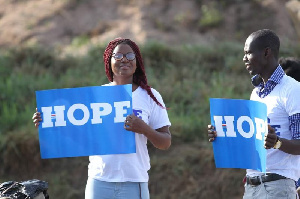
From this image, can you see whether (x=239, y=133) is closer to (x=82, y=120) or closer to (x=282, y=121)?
(x=282, y=121)

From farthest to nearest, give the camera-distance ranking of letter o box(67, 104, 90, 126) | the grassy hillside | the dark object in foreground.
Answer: the grassy hillside, letter o box(67, 104, 90, 126), the dark object in foreground

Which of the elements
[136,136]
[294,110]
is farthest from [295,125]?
[136,136]

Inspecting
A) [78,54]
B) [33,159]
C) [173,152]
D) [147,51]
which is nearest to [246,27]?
[147,51]

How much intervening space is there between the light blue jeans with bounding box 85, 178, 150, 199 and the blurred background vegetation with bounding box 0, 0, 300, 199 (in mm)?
3469

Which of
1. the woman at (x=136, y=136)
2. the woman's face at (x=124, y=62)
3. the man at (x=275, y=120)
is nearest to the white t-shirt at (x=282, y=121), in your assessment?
the man at (x=275, y=120)

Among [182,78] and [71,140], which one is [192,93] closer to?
[182,78]

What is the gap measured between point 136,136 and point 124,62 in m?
0.48

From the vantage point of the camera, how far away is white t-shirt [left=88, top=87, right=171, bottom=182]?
170 inches

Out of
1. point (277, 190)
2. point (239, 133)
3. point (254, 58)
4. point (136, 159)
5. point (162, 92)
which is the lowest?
point (277, 190)

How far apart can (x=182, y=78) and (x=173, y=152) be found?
1.67 metres

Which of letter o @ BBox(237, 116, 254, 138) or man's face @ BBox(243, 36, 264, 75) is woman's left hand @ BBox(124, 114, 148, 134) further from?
man's face @ BBox(243, 36, 264, 75)

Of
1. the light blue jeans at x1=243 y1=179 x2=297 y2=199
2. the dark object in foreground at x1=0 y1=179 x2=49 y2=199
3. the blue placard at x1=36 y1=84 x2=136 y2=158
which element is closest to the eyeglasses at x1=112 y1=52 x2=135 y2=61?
the blue placard at x1=36 y1=84 x2=136 y2=158

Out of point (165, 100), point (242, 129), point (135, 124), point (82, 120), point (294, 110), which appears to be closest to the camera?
point (294, 110)

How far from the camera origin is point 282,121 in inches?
167
